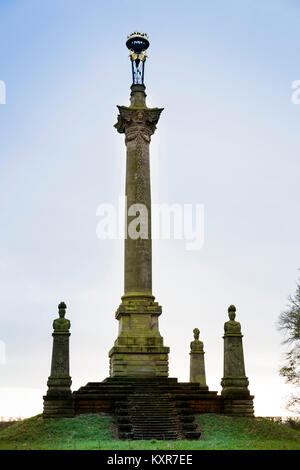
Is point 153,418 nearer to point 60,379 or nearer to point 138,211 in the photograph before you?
point 60,379

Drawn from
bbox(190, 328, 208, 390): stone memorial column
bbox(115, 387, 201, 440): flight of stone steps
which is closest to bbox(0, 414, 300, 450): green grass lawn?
bbox(115, 387, 201, 440): flight of stone steps

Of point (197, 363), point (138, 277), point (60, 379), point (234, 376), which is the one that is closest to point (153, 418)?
point (60, 379)

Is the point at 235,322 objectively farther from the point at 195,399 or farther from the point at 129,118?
the point at 129,118

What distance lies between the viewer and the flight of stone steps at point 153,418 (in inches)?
809

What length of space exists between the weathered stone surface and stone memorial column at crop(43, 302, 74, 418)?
3442 mm

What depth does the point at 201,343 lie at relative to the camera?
110 ft

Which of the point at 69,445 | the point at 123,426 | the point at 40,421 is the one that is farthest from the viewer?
the point at 40,421

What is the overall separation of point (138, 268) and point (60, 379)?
7040mm

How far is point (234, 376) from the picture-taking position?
78.6 feet

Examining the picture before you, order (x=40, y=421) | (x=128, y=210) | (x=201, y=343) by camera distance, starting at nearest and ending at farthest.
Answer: (x=40, y=421) → (x=128, y=210) → (x=201, y=343)
